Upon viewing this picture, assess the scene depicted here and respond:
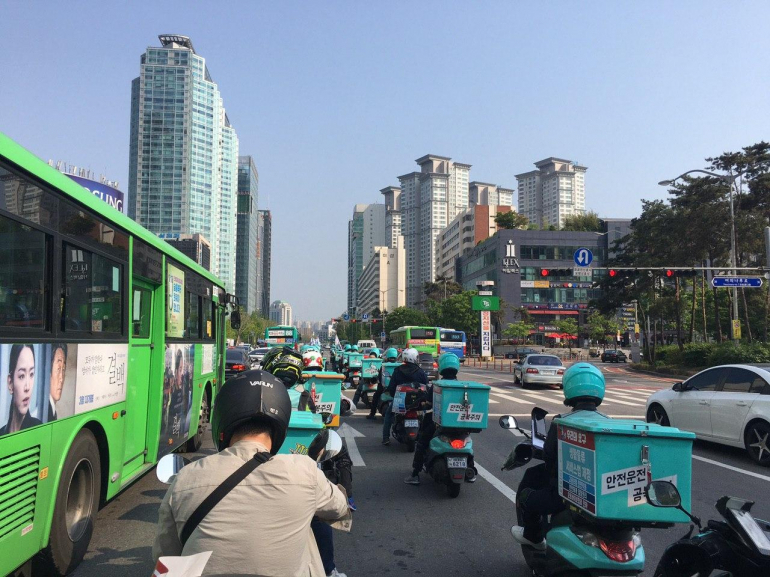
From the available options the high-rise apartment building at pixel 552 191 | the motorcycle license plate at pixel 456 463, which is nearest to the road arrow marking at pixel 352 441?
the motorcycle license plate at pixel 456 463

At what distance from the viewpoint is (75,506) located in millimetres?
4906

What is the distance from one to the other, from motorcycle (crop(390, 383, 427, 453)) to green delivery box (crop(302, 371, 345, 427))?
5.63 ft

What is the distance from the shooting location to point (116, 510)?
6688 mm

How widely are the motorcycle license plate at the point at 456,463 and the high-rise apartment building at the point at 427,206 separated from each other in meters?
166

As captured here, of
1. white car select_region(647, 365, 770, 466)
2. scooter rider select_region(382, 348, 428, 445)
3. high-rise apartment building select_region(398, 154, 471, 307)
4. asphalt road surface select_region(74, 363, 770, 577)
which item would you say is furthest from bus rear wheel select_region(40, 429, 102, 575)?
high-rise apartment building select_region(398, 154, 471, 307)

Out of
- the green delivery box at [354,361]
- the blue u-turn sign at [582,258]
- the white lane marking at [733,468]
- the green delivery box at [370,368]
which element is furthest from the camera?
the blue u-turn sign at [582,258]

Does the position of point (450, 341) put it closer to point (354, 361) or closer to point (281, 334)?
point (281, 334)

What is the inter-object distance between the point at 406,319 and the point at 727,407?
90.6m

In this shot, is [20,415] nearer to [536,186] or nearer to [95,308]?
[95,308]

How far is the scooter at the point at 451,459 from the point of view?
23.2 feet

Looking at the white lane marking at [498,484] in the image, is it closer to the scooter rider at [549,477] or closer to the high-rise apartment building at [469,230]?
the scooter rider at [549,477]

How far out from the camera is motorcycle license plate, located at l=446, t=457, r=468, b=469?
705 cm

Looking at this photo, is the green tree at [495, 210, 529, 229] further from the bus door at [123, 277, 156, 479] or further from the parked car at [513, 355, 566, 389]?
the bus door at [123, 277, 156, 479]

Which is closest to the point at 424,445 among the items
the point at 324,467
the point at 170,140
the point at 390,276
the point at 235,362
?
the point at 324,467
